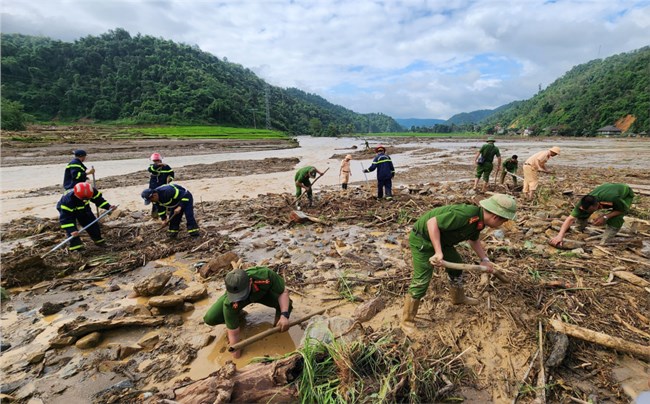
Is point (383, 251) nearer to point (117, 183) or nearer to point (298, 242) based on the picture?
point (298, 242)

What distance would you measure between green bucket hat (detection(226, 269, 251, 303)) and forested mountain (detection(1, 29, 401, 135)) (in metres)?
68.6

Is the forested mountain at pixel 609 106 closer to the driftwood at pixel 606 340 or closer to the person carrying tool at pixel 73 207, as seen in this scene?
the driftwood at pixel 606 340

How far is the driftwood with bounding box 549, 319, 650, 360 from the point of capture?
2.91 metres

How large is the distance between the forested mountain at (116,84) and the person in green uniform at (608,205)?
69604 mm

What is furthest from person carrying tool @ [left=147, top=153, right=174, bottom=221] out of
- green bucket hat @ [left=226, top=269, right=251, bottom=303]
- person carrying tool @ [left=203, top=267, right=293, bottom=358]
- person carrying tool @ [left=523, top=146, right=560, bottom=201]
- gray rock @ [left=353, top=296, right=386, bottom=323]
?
person carrying tool @ [left=523, top=146, right=560, bottom=201]

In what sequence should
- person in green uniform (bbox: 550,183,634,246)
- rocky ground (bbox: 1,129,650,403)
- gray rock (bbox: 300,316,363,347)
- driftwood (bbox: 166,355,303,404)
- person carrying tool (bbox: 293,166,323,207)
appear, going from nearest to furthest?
driftwood (bbox: 166,355,303,404)
rocky ground (bbox: 1,129,650,403)
gray rock (bbox: 300,316,363,347)
person in green uniform (bbox: 550,183,634,246)
person carrying tool (bbox: 293,166,323,207)

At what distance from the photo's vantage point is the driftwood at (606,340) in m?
2.91

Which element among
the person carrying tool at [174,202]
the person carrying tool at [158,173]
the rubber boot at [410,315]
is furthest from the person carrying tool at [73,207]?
the rubber boot at [410,315]

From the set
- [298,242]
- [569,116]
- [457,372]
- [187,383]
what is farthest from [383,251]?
[569,116]

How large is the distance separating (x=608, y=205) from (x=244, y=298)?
644cm

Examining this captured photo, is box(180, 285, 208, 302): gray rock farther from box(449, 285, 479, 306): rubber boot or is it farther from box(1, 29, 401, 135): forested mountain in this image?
box(1, 29, 401, 135): forested mountain

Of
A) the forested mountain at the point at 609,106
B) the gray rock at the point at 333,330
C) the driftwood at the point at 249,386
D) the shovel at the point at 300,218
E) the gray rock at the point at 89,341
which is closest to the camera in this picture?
the driftwood at the point at 249,386

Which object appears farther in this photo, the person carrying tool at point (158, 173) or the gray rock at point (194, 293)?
the person carrying tool at point (158, 173)

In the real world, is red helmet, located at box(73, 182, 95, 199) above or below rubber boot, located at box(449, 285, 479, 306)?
above
